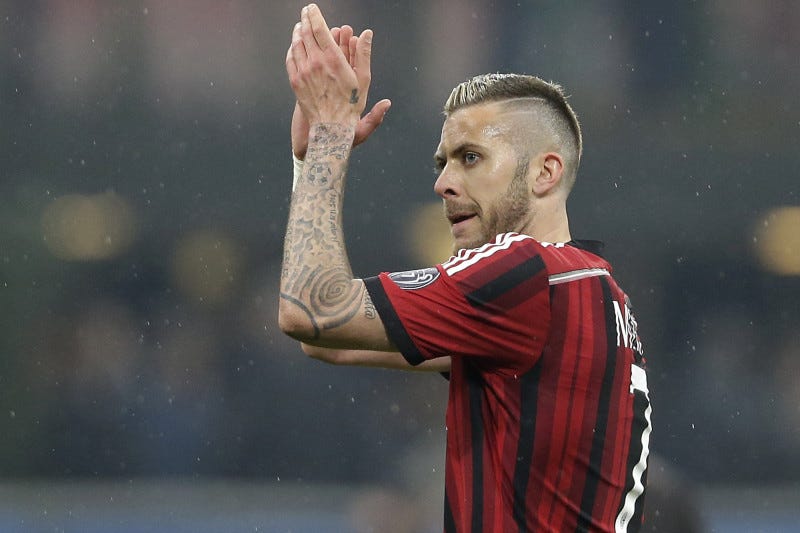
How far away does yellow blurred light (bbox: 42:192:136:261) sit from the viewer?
9.73m

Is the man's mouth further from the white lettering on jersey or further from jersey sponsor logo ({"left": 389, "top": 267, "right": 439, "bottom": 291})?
jersey sponsor logo ({"left": 389, "top": 267, "right": 439, "bottom": 291})

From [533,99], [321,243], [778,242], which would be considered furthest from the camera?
[778,242]

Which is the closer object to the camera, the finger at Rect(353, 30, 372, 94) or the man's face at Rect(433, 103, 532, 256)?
the finger at Rect(353, 30, 372, 94)

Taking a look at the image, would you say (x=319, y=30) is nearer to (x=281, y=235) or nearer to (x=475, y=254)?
(x=475, y=254)

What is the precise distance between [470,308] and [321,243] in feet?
1.18

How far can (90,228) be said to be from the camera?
9703mm

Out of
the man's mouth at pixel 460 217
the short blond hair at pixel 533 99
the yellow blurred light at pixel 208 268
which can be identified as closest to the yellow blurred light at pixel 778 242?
the yellow blurred light at pixel 208 268

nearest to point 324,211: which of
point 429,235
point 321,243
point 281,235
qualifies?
point 321,243

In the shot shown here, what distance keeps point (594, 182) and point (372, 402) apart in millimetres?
2736

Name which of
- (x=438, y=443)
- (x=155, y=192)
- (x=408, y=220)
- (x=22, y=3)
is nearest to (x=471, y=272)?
(x=438, y=443)

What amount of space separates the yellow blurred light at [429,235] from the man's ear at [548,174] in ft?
20.8

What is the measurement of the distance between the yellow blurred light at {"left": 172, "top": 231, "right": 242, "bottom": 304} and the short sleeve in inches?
280

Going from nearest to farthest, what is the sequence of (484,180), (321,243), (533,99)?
(321,243), (484,180), (533,99)

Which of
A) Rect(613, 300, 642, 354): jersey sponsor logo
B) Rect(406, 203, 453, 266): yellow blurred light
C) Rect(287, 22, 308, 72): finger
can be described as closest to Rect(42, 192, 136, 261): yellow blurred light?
Rect(406, 203, 453, 266): yellow blurred light
